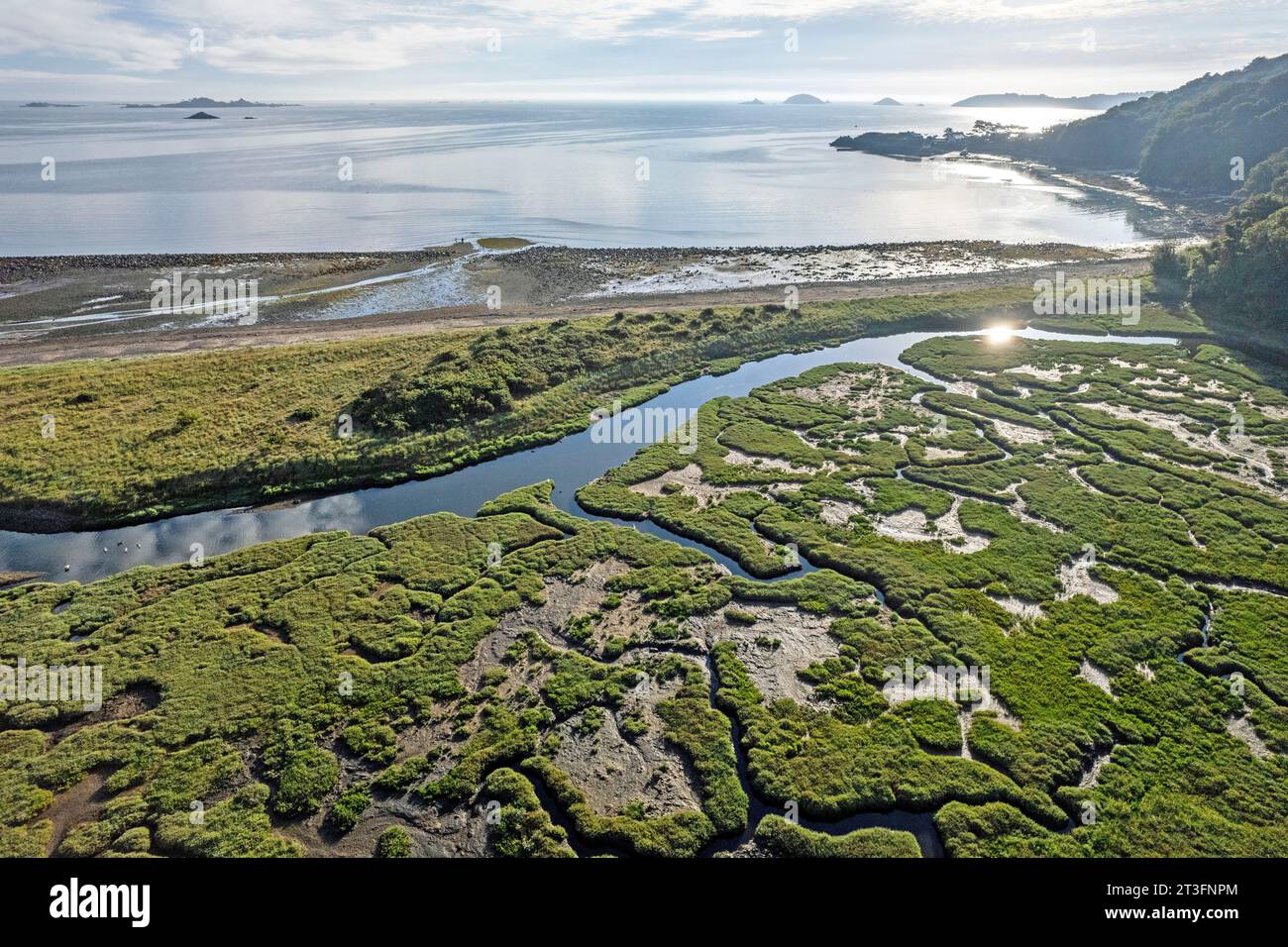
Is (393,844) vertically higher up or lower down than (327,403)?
lower down

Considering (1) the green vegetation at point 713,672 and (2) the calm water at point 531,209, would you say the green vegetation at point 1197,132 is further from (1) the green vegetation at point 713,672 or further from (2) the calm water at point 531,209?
(1) the green vegetation at point 713,672

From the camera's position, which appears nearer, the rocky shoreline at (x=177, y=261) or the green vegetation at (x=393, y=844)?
the green vegetation at (x=393, y=844)

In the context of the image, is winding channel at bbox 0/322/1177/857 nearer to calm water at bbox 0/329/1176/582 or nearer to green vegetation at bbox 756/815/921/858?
calm water at bbox 0/329/1176/582

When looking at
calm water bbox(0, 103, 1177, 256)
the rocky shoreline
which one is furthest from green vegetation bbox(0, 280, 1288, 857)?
calm water bbox(0, 103, 1177, 256)

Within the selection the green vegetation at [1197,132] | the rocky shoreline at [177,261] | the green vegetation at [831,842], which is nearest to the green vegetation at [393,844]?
the green vegetation at [831,842]

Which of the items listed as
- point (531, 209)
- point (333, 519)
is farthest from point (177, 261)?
point (333, 519)

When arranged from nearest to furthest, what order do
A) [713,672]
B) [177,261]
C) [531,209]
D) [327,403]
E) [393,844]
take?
[393,844] < [713,672] < [327,403] < [177,261] < [531,209]

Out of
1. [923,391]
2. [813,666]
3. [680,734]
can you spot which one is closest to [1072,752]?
[813,666]

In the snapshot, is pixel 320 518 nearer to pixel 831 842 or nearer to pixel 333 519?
pixel 333 519
